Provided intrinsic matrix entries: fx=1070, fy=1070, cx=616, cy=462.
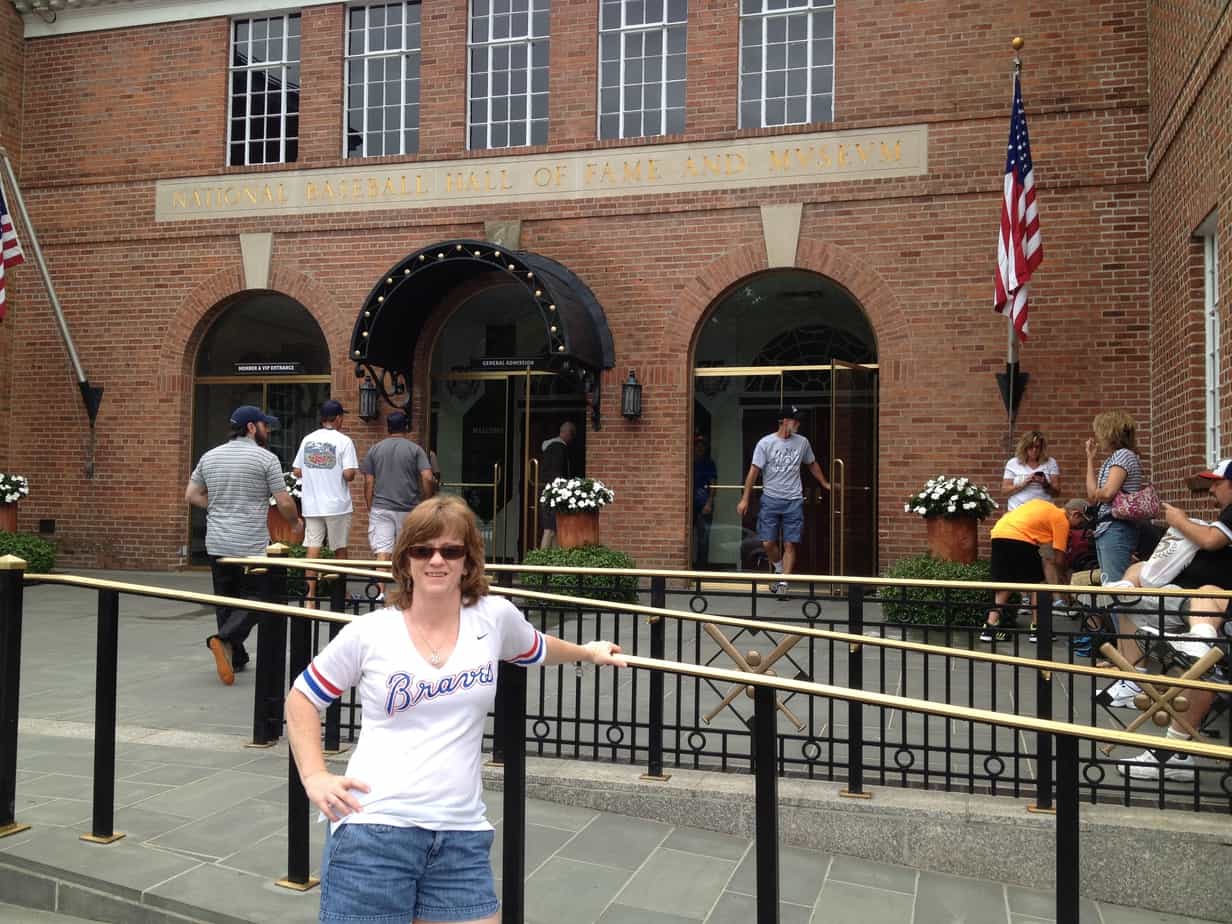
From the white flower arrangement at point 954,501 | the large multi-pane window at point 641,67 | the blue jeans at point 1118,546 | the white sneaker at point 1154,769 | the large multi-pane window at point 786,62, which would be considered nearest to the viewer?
the white sneaker at point 1154,769

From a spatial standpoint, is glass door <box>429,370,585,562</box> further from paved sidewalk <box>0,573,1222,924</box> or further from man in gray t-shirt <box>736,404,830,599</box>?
paved sidewalk <box>0,573,1222,924</box>

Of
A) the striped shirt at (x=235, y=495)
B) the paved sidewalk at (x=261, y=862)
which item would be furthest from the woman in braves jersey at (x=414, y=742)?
the striped shirt at (x=235, y=495)

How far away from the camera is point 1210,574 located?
5.94 metres

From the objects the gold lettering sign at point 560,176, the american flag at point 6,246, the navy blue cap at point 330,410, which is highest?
the gold lettering sign at point 560,176

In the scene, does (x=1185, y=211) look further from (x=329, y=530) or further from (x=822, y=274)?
(x=329, y=530)

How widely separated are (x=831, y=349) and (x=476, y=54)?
5766 mm

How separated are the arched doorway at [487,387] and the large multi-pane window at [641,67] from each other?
1992 mm

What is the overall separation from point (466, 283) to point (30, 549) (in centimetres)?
620

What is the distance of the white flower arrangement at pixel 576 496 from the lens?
11.0 m

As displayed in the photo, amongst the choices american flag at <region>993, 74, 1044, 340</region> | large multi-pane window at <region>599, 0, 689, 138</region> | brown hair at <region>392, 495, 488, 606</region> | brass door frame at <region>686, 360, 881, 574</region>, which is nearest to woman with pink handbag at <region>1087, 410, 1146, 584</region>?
american flag at <region>993, 74, 1044, 340</region>

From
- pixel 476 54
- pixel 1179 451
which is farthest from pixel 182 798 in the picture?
pixel 476 54

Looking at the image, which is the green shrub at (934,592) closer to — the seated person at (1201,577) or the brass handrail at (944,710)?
the seated person at (1201,577)

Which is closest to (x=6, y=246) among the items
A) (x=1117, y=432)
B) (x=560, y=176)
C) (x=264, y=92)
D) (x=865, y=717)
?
(x=264, y=92)

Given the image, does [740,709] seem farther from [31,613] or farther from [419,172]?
[419,172]
